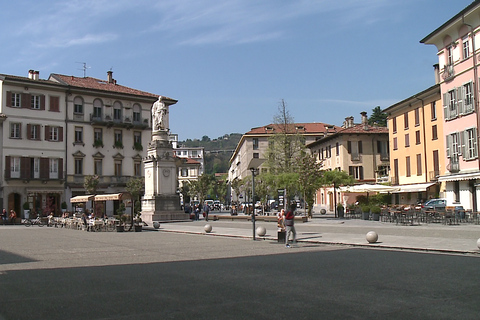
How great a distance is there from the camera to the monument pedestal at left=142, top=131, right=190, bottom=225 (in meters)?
40.6

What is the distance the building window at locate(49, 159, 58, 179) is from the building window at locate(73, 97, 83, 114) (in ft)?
21.2

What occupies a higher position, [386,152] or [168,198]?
[386,152]

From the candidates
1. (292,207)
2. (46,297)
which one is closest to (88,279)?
(46,297)

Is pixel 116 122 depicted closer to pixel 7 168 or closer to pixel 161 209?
pixel 7 168

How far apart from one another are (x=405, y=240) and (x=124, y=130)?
155ft

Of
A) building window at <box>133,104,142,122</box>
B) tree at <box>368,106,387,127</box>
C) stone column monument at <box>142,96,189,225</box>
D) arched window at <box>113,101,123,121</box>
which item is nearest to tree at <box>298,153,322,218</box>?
stone column monument at <box>142,96,189,225</box>

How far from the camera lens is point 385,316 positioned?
6969 millimetres

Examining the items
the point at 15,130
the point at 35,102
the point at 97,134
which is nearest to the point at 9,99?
the point at 35,102

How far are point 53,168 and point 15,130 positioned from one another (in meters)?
5.67

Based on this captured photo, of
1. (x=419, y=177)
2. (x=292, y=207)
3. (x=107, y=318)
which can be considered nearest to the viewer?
(x=107, y=318)

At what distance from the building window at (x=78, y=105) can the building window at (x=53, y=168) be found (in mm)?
6477

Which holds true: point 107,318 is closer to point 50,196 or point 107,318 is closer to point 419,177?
point 419,177

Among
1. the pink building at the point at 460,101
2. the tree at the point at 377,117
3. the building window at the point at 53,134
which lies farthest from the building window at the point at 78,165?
the tree at the point at 377,117

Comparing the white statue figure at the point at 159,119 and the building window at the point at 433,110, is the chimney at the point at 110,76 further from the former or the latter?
the building window at the point at 433,110
